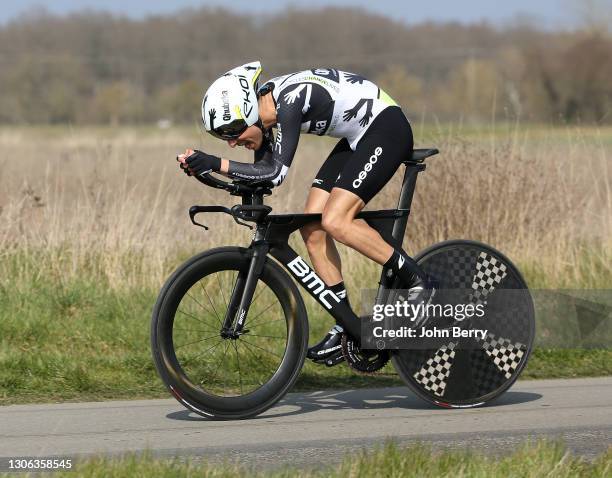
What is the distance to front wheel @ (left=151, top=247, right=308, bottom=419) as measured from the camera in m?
5.93

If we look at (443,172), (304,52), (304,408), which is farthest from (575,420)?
(304,52)

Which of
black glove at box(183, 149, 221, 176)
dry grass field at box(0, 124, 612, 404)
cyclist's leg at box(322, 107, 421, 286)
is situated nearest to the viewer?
black glove at box(183, 149, 221, 176)

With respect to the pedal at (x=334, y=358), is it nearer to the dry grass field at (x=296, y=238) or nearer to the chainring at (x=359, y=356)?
the chainring at (x=359, y=356)

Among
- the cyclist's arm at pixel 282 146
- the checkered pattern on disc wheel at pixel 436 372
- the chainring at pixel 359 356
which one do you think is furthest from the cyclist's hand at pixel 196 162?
the checkered pattern on disc wheel at pixel 436 372

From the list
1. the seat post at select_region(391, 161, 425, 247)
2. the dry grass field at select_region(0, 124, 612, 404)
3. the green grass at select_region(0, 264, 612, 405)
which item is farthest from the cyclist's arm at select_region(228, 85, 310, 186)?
the dry grass field at select_region(0, 124, 612, 404)

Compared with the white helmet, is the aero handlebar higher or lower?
lower

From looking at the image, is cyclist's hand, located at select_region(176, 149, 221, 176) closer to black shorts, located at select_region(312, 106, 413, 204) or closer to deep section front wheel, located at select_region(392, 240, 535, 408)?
black shorts, located at select_region(312, 106, 413, 204)

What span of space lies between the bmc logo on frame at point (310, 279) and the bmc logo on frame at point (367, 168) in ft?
1.64

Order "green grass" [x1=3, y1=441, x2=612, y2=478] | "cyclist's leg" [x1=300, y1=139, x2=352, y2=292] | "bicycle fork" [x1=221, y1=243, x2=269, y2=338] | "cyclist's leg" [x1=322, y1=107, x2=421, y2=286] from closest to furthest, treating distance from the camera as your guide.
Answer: "green grass" [x1=3, y1=441, x2=612, y2=478], "bicycle fork" [x1=221, y1=243, x2=269, y2=338], "cyclist's leg" [x1=322, y1=107, x2=421, y2=286], "cyclist's leg" [x1=300, y1=139, x2=352, y2=292]

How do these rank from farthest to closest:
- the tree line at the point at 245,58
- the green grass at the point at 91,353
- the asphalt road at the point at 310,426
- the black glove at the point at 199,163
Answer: the tree line at the point at 245,58 → the green grass at the point at 91,353 → the black glove at the point at 199,163 → the asphalt road at the point at 310,426

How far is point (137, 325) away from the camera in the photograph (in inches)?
322

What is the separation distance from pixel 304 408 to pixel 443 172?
4.57 m

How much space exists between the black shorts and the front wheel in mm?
601

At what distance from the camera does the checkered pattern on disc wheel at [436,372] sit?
21.1 feet
